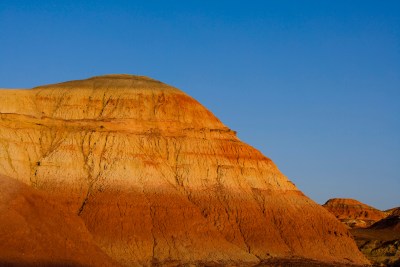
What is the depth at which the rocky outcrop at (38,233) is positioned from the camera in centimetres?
6618

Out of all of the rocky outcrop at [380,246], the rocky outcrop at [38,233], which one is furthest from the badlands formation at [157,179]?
the rocky outcrop at [38,233]

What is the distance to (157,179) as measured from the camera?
339 feet

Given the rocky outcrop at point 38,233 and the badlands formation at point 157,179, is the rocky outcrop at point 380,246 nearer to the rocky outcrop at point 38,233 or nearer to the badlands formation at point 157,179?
the badlands formation at point 157,179

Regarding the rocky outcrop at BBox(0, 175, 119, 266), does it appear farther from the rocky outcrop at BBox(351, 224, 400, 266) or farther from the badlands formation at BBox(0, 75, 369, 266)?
the rocky outcrop at BBox(351, 224, 400, 266)

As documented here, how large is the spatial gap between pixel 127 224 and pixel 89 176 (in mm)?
9660

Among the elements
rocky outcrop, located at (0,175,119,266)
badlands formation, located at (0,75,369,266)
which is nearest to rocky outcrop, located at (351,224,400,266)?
badlands formation, located at (0,75,369,266)

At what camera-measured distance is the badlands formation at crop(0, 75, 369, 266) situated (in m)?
95.6

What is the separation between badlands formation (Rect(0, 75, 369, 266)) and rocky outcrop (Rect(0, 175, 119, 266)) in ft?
46.3

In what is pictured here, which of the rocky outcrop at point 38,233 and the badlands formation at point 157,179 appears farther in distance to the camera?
the badlands formation at point 157,179

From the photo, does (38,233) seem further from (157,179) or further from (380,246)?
(380,246)

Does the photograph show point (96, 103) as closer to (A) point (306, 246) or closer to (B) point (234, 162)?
(B) point (234, 162)

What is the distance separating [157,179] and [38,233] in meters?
35.0

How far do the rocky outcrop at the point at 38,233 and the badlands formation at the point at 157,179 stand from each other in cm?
1411

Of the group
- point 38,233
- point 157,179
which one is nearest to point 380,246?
point 157,179
